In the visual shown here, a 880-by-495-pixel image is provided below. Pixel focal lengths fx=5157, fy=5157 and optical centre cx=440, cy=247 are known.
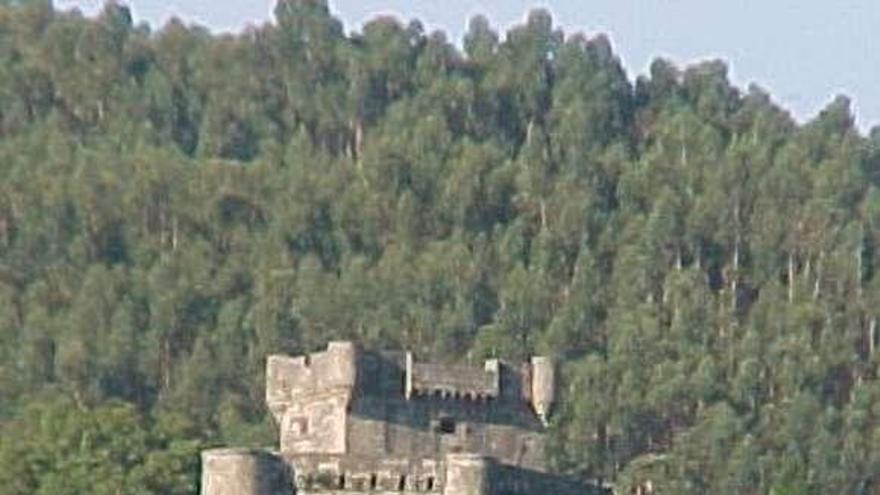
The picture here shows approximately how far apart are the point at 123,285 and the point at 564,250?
14.9 meters

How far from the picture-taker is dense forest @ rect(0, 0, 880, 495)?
141 m

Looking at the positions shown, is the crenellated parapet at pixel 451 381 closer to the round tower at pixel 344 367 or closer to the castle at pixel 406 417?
the castle at pixel 406 417

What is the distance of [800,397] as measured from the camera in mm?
147125

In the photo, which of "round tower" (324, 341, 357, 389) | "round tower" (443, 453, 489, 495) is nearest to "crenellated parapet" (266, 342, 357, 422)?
"round tower" (324, 341, 357, 389)

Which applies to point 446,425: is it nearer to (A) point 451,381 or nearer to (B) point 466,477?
(A) point 451,381

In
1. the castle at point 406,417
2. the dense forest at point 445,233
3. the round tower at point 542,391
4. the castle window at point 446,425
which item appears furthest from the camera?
the dense forest at point 445,233

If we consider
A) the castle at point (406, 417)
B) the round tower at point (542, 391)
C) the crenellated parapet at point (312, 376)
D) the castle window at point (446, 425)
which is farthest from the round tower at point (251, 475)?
the round tower at point (542, 391)

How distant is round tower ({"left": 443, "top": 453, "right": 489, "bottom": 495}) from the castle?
0.08 metres

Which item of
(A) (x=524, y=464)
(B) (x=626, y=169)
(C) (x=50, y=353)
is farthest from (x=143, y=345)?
(A) (x=524, y=464)

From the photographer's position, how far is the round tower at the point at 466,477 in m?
73.7

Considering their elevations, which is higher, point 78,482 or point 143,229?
point 143,229

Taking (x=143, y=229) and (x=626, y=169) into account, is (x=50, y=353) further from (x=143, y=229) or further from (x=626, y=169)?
(x=626, y=169)

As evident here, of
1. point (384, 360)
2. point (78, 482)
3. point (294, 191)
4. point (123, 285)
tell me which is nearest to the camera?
point (384, 360)

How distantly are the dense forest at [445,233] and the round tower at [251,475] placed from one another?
126 feet
